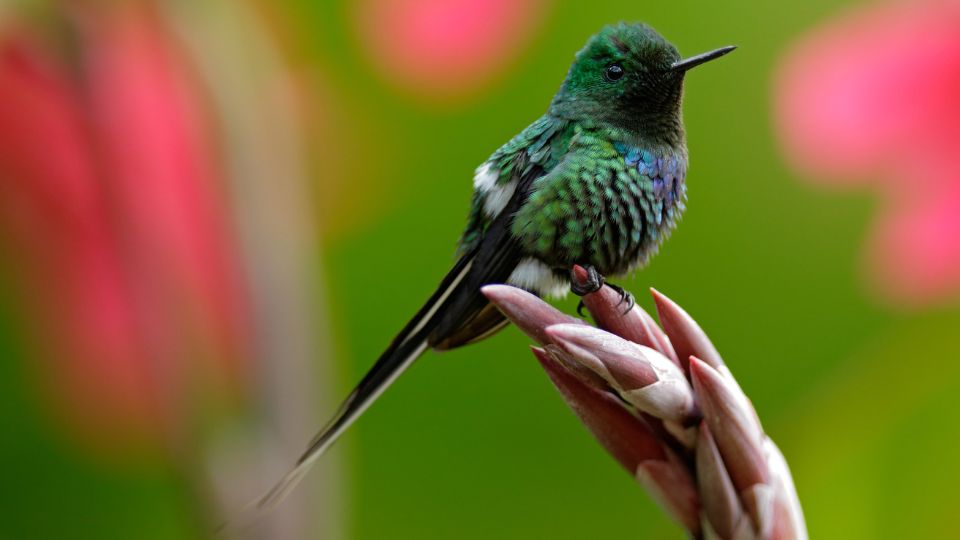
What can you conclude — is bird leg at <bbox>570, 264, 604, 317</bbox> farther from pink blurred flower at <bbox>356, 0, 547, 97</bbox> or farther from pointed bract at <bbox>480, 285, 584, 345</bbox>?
pink blurred flower at <bbox>356, 0, 547, 97</bbox>

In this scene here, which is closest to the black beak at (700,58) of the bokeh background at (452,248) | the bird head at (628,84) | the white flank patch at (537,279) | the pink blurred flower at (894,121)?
the bird head at (628,84)

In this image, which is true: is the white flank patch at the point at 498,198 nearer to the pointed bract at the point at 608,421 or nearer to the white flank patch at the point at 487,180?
the white flank patch at the point at 487,180

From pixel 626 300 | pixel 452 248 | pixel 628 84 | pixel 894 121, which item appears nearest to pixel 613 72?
pixel 628 84

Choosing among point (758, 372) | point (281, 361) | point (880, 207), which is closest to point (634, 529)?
point (758, 372)

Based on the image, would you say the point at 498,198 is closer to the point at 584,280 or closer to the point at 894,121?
the point at 584,280

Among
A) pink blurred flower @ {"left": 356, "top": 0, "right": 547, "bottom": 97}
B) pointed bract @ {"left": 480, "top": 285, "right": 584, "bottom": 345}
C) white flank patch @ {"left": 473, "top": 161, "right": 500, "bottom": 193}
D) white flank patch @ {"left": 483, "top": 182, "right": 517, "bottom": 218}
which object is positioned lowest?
pointed bract @ {"left": 480, "top": 285, "right": 584, "bottom": 345}

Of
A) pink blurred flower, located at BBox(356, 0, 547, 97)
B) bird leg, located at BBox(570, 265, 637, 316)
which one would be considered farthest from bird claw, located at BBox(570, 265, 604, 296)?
pink blurred flower, located at BBox(356, 0, 547, 97)

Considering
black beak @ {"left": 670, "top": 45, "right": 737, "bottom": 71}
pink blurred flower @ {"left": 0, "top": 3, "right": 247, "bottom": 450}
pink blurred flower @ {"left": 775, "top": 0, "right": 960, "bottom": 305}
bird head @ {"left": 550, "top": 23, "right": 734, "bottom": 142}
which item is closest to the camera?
black beak @ {"left": 670, "top": 45, "right": 737, "bottom": 71}

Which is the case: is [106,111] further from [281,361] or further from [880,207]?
[880,207]
